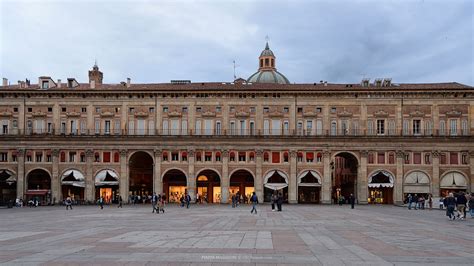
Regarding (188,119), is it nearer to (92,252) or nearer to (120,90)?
(120,90)

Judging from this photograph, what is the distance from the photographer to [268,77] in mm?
105875

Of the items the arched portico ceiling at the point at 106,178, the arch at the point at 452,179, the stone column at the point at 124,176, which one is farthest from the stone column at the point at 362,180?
the arched portico ceiling at the point at 106,178

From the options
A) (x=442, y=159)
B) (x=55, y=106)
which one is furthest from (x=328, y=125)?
(x=55, y=106)

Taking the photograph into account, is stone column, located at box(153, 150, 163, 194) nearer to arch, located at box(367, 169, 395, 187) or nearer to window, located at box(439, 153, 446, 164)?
arch, located at box(367, 169, 395, 187)

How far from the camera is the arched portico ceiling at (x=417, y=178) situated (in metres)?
71.1

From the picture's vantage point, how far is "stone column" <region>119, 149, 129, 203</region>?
2889 inches

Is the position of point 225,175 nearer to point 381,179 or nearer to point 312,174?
point 312,174

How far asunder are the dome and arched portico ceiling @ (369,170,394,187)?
36.8m

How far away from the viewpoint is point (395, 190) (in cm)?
7150

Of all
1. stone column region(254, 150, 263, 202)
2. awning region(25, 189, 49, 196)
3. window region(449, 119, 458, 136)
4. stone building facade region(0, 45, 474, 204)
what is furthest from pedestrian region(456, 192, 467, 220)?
awning region(25, 189, 49, 196)

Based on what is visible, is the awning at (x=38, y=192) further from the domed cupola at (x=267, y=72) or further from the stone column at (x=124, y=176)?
the domed cupola at (x=267, y=72)

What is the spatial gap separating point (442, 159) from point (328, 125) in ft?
47.9

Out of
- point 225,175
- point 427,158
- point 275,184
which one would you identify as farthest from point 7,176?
point 427,158

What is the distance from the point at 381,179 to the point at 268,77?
129 ft
